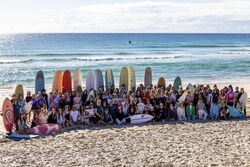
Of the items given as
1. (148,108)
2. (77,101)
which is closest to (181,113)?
(148,108)

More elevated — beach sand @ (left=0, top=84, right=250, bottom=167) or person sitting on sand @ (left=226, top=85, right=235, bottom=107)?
person sitting on sand @ (left=226, top=85, right=235, bottom=107)

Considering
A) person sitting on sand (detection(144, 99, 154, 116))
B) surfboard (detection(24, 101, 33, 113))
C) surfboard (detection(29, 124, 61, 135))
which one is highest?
surfboard (detection(24, 101, 33, 113))

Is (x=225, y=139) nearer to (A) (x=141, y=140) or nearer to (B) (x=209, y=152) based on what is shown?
(B) (x=209, y=152)

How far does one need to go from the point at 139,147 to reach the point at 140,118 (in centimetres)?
295

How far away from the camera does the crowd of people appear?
13.3 meters

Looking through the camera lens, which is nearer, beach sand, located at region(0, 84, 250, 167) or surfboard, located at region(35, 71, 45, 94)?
beach sand, located at region(0, 84, 250, 167)

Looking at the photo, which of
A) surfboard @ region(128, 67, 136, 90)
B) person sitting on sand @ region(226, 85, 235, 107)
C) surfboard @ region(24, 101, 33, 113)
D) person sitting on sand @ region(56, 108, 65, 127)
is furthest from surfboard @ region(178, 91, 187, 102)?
surfboard @ region(24, 101, 33, 113)

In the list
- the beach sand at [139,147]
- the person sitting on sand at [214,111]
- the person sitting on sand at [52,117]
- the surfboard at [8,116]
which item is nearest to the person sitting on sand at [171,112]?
the beach sand at [139,147]

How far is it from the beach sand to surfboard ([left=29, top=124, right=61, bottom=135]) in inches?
16.7

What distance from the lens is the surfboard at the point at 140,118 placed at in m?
14.1

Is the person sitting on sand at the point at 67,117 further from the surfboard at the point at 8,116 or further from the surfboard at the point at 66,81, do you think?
the surfboard at the point at 66,81

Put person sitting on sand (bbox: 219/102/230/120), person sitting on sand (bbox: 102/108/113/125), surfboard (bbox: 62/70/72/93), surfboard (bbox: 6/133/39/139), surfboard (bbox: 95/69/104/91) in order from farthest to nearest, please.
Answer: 1. surfboard (bbox: 95/69/104/91)
2. surfboard (bbox: 62/70/72/93)
3. person sitting on sand (bbox: 219/102/230/120)
4. person sitting on sand (bbox: 102/108/113/125)
5. surfboard (bbox: 6/133/39/139)

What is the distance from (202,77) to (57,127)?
18900 mm

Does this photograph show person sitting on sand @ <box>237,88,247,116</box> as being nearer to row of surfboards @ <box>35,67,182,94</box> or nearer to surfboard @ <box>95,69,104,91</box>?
row of surfboards @ <box>35,67,182,94</box>
